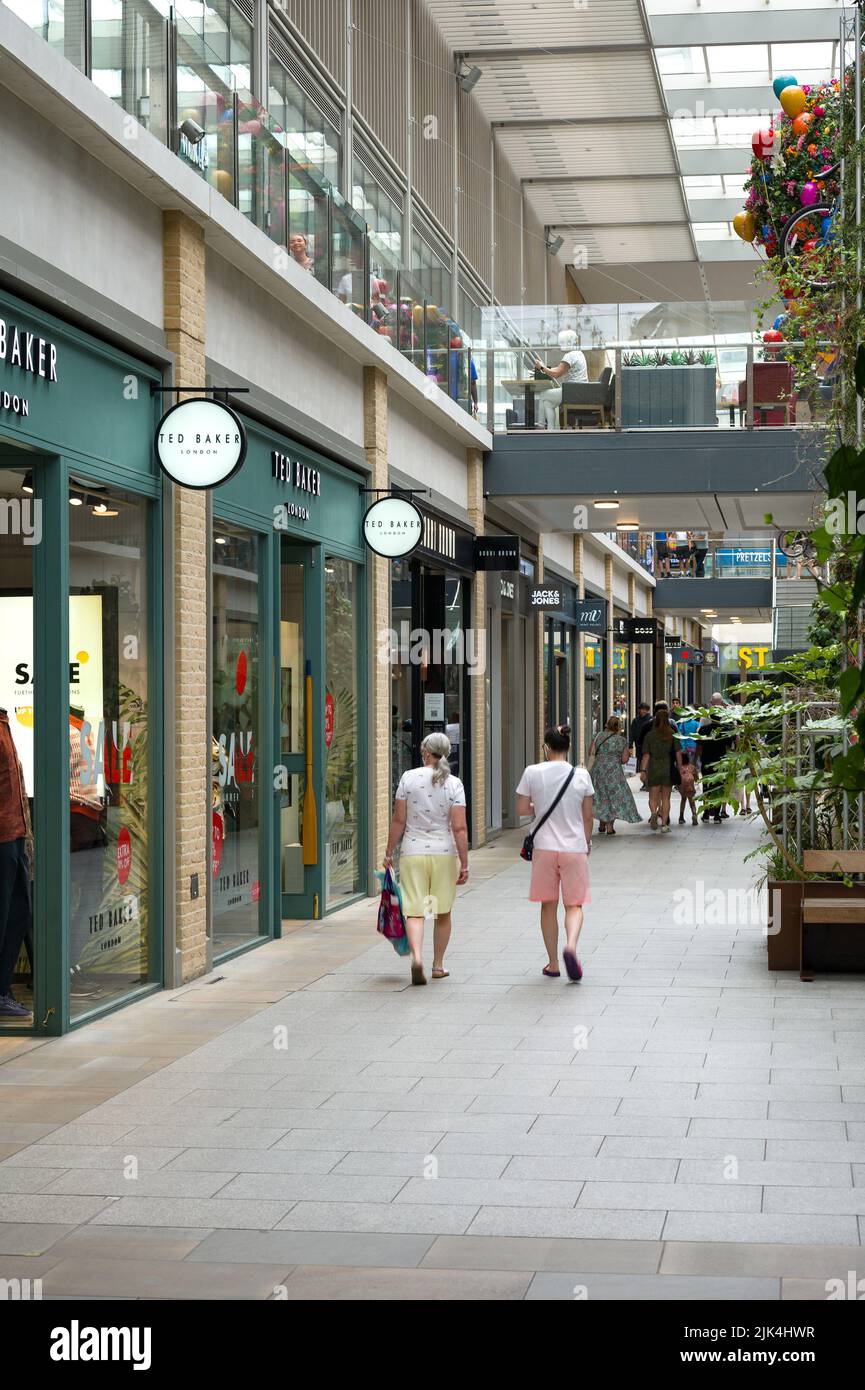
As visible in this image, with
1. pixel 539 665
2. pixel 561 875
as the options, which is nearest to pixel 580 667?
pixel 539 665

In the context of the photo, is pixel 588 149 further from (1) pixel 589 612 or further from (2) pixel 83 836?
(2) pixel 83 836

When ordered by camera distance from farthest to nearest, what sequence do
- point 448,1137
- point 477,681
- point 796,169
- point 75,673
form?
point 477,681
point 796,169
point 75,673
point 448,1137

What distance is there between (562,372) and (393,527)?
6.99m

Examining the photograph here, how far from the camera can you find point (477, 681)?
899 inches

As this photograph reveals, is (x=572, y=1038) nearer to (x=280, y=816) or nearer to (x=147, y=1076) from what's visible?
(x=147, y=1076)

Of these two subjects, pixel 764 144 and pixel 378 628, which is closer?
pixel 764 144

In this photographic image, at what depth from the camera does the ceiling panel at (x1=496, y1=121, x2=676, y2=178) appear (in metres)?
27.5

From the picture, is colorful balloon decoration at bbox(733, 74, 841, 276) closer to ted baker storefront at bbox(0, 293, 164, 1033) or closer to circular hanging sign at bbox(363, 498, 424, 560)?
circular hanging sign at bbox(363, 498, 424, 560)

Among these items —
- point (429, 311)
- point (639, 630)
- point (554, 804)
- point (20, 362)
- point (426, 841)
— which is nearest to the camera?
point (20, 362)

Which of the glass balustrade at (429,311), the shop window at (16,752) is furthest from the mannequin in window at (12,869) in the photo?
the glass balustrade at (429,311)

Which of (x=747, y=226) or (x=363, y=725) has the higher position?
(x=747, y=226)

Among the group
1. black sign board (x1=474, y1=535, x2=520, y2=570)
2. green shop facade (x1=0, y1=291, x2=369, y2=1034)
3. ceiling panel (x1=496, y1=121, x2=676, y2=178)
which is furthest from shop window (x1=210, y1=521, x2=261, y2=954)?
ceiling panel (x1=496, y1=121, x2=676, y2=178)

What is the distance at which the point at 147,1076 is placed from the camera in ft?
27.6
